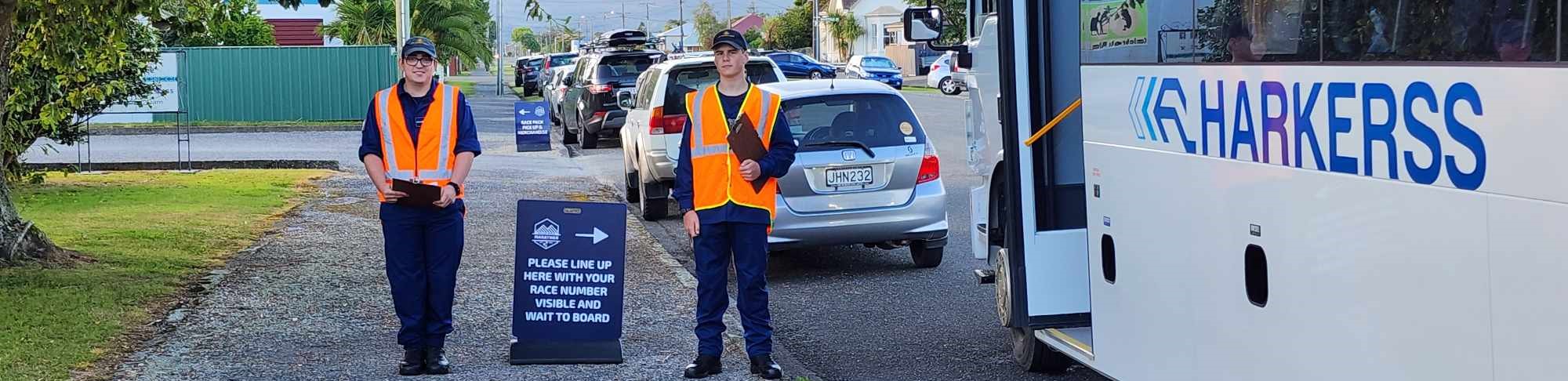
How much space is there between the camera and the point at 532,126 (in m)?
22.2

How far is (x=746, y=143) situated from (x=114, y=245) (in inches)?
283

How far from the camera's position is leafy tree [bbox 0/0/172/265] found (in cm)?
1073

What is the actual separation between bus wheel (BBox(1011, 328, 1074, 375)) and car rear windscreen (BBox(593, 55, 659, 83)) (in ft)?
59.6

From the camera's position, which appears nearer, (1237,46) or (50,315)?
(1237,46)

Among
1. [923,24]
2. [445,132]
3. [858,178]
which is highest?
[923,24]

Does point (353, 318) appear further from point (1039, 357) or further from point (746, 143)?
point (1039, 357)

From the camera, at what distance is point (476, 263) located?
1155 centimetres

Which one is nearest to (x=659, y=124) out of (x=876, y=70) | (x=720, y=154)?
(x=720, y=154)

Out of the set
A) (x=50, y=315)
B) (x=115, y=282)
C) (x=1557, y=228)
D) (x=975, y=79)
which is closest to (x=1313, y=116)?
(x=1557, y=228)

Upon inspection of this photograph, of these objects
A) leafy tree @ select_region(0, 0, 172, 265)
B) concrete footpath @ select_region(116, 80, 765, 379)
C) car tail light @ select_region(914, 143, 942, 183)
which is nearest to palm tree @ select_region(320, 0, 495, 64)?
leafy tree @ select_region(0, 0, 172, 265)

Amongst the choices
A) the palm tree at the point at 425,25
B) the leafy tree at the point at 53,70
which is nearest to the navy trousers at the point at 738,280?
the leafy tree at the point at 53,70

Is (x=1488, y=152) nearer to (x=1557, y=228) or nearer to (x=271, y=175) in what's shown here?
(x=1557, y=228)

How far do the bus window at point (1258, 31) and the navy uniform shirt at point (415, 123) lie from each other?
3.34 m

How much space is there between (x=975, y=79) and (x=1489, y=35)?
509 cm
